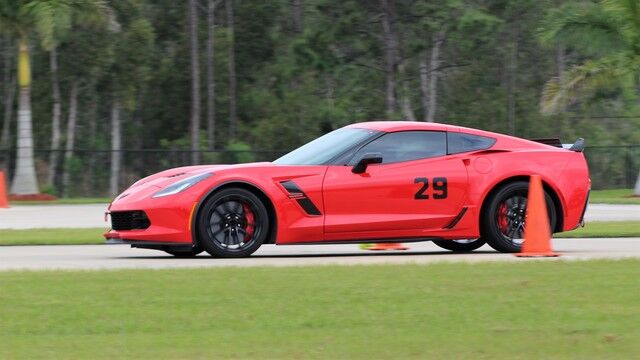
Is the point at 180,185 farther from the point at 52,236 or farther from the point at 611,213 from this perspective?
the point at 611,213

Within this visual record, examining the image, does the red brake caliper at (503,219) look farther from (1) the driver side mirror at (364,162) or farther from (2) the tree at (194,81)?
(2) the tree at (194,81)

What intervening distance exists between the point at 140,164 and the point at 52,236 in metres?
22.1

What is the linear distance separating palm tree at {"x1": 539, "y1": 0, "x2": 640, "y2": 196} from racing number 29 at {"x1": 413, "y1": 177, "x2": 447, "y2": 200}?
2023cm

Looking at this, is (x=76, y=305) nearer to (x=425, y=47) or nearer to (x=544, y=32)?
(x=544, y=32)

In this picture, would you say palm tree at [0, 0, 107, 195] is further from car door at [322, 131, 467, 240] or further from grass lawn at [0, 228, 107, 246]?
car door at [322, 131, 467, 240]

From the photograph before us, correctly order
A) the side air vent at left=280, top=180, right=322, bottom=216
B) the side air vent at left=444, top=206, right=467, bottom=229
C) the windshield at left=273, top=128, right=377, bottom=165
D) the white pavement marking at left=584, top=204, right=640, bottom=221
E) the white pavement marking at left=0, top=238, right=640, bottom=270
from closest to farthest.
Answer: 1. the white pavement marking at left=0, top=238, right=640, bottom=270
2. the side air vent at left=280, top=180, right=322, bottom=216
3. the windshield at left=273, top=128, right=377, bottom=165
4. the side air vent at left=444, top=206, right=467, bottom=229
5. the white pavement marking at left=584, top=204, right=640, bottom=221

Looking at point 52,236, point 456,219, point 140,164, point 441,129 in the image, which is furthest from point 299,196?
point 140,164

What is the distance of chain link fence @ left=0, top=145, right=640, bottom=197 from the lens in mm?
36781

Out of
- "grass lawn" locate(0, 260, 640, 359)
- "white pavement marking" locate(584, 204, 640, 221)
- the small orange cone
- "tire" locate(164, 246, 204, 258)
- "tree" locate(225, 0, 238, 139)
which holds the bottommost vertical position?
"white pavement marking" locate(584, 204, 640, 221)

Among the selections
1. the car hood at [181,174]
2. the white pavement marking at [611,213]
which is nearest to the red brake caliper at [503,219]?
the car hood at [181,174]

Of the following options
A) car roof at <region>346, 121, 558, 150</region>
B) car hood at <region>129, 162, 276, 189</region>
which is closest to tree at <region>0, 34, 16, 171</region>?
car hood at <region>129, 162, 276, 189</region>

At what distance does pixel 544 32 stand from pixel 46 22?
13.0m

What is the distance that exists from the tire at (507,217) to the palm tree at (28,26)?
68.8ft

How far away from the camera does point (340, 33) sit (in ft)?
148
